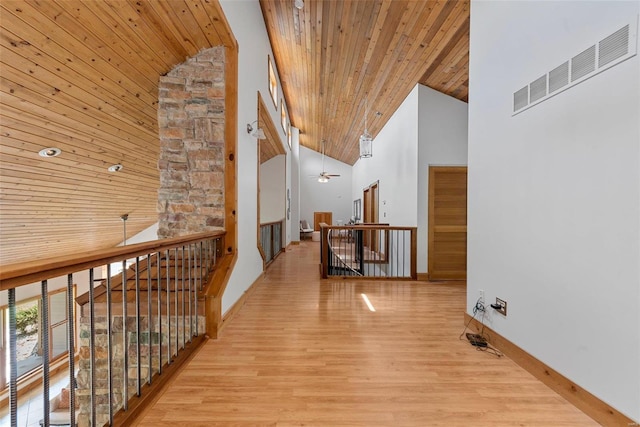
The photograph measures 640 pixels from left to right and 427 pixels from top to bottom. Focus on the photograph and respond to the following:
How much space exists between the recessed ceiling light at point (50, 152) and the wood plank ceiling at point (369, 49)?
3.23 m

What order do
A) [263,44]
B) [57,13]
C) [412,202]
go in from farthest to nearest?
[412,202], [263,44], [57,13]

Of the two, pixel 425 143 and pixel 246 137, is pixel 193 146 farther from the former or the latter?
pixel 425 143

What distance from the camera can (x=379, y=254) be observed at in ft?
20.1

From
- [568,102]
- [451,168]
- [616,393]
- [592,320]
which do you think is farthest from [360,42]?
[616,393]

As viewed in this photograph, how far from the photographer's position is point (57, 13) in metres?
1.96

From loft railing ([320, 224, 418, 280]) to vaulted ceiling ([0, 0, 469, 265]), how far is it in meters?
2.52

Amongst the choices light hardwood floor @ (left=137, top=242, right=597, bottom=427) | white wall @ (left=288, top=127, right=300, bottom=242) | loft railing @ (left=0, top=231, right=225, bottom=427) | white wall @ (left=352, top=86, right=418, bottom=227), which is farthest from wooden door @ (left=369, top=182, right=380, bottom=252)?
loft railing @ (left=0, top=231, right=225, bottom=427)

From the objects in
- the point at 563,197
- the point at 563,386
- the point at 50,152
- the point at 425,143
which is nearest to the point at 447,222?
the point at 425,143

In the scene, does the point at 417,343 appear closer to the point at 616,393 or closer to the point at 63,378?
the point at 616,393

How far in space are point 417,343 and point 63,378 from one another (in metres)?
8.33

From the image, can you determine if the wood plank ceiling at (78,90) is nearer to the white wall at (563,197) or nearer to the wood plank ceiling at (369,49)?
the wood plank ceiling at (369,49)

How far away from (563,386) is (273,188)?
7.10 m

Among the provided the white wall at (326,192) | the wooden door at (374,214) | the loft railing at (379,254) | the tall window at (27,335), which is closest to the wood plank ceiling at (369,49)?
the wooden door at (374,214)

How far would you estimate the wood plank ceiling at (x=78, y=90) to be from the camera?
80.7 inches
